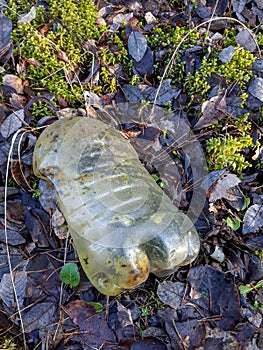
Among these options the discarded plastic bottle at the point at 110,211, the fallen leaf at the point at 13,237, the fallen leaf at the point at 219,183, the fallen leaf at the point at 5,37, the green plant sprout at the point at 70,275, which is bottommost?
the green plant sprout at the point at 70,275

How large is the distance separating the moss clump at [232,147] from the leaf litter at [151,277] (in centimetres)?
8

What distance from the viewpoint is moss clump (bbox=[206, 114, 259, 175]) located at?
112 inches

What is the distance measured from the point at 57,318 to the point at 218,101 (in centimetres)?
193

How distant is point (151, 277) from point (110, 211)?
66 cm

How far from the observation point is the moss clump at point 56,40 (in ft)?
9.46

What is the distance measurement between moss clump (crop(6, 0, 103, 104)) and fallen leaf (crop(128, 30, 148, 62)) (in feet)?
0.91

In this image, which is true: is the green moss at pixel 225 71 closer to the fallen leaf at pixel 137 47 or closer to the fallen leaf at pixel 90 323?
the fallen leaf at pixel 137 47

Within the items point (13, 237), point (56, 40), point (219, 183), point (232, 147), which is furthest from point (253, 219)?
point (56, 40)

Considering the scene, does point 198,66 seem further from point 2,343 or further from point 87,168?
point 2,343

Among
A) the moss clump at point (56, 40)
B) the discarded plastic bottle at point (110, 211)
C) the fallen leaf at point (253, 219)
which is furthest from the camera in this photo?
the moss clump at point (56, 40)

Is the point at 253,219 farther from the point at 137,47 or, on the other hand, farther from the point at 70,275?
the point at 137,47

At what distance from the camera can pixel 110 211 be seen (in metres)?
2.20

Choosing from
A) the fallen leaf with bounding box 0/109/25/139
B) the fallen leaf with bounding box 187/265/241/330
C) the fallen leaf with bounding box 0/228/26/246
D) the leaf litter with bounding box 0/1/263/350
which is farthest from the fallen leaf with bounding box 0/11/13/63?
the fallen leaf with bounding box 187/265/241/330

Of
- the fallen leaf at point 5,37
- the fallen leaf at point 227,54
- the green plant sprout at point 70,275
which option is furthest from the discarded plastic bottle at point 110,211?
the fallen leaf at point 227,54
